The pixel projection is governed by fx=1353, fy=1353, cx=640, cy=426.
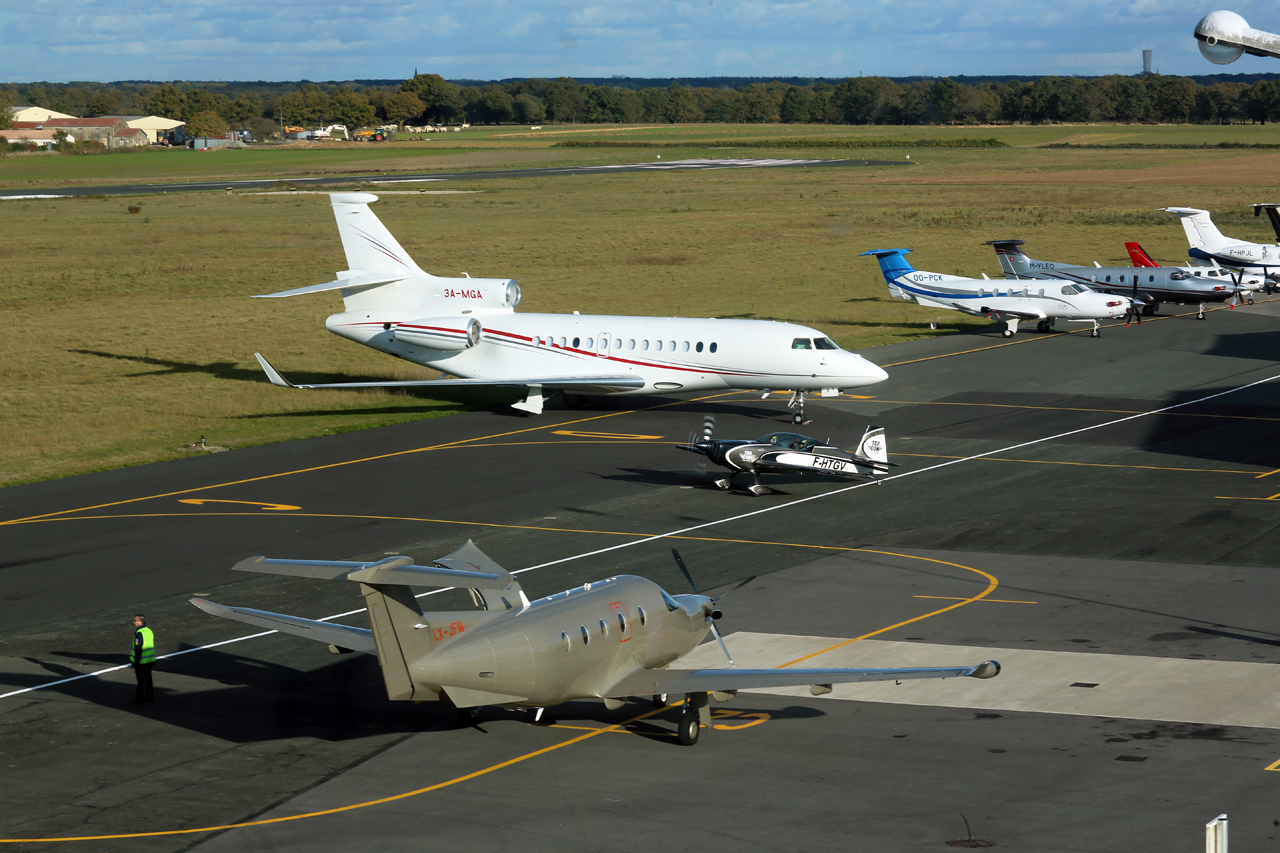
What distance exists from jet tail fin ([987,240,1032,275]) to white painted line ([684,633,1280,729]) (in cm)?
5756

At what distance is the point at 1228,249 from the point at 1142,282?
29.8 feet

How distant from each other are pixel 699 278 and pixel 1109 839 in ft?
285

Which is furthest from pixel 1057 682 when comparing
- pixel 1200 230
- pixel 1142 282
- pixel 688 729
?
pixel 1200 230

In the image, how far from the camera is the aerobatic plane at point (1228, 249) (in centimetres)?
8362

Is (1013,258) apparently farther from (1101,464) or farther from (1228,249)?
(1101,464)

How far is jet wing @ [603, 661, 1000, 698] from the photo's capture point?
770 inches

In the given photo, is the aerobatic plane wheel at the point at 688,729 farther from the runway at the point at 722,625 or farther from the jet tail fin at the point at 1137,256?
the jet tail fin at the point at 1137,256

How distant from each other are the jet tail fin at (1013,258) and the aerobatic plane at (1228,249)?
1094 centimetres

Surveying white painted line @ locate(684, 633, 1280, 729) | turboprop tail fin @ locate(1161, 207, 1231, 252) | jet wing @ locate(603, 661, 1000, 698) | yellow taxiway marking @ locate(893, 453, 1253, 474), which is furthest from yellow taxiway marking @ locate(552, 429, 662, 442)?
turboprop tail fin @ locate(1161, 207, 1231, 252)

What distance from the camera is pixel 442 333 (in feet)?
178

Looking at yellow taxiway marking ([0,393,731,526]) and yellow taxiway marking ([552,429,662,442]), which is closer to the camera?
yellow taxiway marking ([0,393,731,526])

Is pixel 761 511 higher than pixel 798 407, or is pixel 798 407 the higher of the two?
pixel 798 407

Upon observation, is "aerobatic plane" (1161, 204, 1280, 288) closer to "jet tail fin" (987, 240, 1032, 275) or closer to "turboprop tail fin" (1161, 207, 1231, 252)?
"turboprop tail fin" (1161, 207, 1231, 252)

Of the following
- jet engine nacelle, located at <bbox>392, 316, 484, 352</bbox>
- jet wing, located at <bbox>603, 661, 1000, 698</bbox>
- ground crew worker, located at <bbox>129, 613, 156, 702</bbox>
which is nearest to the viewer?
jet wing, located at <bbox>603, 661, 1000, 698</bbox>
